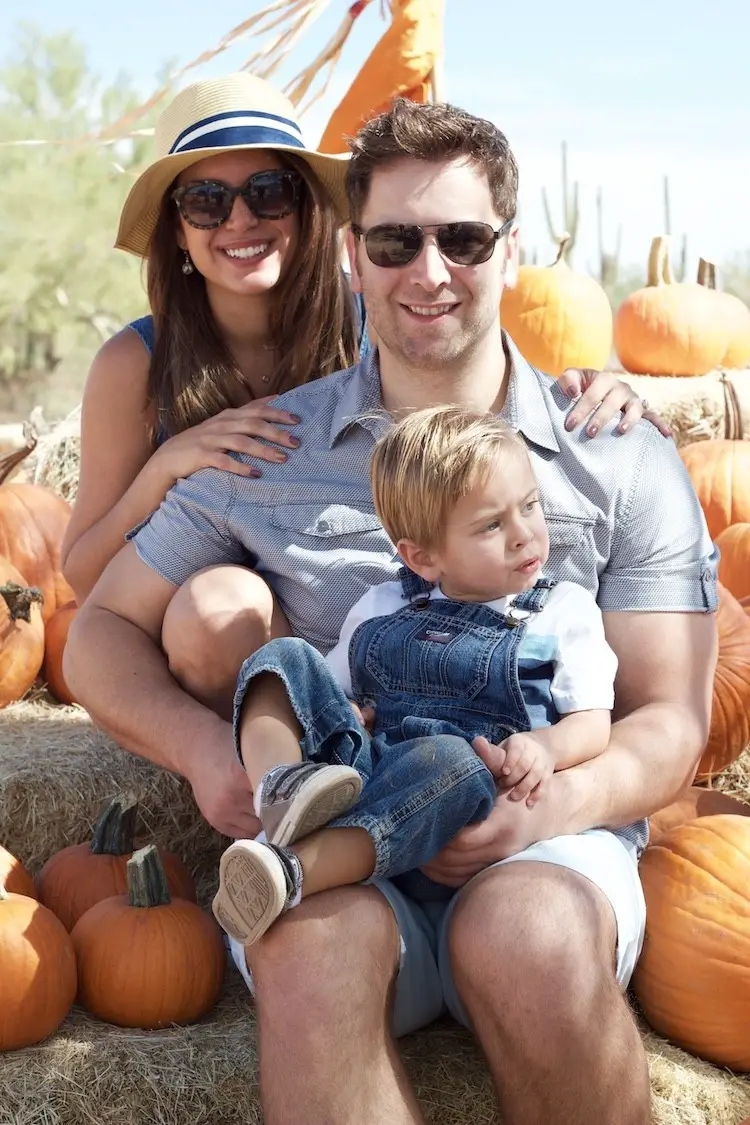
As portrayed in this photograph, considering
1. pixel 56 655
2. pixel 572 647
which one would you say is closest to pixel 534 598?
pixel 572 647

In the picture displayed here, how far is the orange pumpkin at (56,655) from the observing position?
463 centimetres

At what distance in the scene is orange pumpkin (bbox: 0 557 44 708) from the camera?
443 cm

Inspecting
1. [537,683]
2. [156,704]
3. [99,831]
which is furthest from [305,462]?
[99,831]

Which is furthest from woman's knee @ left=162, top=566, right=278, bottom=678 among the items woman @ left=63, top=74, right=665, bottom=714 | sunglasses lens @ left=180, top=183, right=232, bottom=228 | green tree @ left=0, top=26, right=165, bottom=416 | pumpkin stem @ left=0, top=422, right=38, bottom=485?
green tree @ left=0, top=26, right=165, bottom=416

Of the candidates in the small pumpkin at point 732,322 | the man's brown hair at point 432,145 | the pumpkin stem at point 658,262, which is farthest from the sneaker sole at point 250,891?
the pumpkin stem at point 658,262

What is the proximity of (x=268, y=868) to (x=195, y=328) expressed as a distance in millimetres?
1887

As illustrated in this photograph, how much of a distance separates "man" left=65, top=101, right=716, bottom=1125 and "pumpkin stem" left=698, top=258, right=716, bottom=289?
4750 mm

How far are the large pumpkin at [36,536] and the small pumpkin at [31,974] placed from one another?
7.09 feet

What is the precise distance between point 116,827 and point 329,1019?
129cm

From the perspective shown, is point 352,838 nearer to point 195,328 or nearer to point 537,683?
point 537,683

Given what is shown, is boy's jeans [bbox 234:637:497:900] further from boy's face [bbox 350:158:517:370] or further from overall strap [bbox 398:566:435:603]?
boy's face [bbox 350:158:517:370]

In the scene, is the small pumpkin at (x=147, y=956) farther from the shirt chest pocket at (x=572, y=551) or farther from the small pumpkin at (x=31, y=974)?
the shirt chest pocket at (x=572, y=551)

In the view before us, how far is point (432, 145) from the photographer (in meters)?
2.83

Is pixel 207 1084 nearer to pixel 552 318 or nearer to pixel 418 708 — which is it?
pixel 418 708
